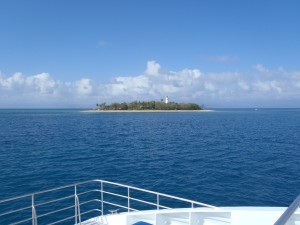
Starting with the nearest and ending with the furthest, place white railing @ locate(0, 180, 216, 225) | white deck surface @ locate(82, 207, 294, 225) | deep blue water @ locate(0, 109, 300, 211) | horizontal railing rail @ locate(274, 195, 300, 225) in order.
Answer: horizontal railing rail @ locate(274, 195, 300, 225)
white deck surface @ locate(82, 207, 294, 225)
white railing @ locate(0, 180, 216, 225)
deep blue water @ locate(0, 109, 300, 211)

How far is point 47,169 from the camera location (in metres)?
21.8

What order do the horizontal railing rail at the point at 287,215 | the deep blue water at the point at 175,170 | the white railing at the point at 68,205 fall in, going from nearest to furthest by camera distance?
the horizontal railing rail at the point at 287,215
the white railing at the point at 68,205
the deep blue water at the point at 175,170

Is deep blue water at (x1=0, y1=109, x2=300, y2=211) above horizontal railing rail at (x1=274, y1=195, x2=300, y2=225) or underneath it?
underneath

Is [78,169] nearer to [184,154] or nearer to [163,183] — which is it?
[163,183]

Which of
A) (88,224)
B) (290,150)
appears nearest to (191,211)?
(88,224)

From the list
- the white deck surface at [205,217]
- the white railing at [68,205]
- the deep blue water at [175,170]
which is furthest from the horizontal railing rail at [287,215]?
the deep blue water at [175,170]

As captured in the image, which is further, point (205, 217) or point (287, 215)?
point (205, 217)

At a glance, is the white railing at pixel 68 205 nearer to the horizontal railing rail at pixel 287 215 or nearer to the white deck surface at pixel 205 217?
the white deck surface at pixel 205 217

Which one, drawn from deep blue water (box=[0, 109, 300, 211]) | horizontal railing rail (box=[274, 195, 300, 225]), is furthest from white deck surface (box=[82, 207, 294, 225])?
deep blue water (box=[0, 109, 300, 211])

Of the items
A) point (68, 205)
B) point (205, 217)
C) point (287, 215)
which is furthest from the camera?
point (68, 205)

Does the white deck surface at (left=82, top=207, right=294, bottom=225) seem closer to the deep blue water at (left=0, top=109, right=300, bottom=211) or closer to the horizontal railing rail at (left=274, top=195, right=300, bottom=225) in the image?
the horizontal railing rail at (left=274, top=195, right=300, bottom=225)

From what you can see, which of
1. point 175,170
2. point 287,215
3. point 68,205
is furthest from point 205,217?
point 175,170

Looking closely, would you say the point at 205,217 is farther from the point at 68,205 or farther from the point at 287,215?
the point at 68,205

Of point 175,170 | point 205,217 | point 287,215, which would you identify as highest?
point 287,215
